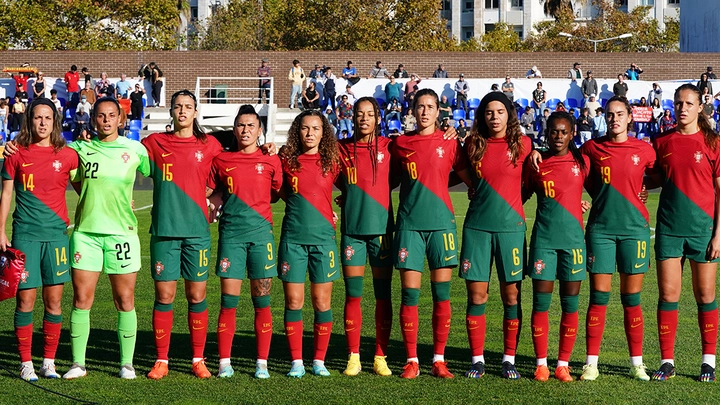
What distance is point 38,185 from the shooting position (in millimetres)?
6887

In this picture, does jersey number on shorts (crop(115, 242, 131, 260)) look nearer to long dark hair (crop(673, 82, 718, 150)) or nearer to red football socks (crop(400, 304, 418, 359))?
red football socks (crop(400, 304, 418, 359))

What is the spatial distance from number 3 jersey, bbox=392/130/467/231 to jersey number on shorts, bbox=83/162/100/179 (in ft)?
6.73

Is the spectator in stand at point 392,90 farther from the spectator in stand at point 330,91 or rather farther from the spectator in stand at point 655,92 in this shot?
the spectator in stand at point 655,92

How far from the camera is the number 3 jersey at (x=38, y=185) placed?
6883mm

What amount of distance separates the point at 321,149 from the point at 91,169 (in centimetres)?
155

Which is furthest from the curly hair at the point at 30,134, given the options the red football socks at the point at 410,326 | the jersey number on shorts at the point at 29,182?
the red football socks at the point at 410,326

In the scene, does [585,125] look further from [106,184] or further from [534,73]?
[106,184]

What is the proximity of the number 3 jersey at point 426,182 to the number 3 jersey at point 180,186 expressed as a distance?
135 centimetres

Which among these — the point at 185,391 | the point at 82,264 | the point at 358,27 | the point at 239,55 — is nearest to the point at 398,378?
the point at 185,391

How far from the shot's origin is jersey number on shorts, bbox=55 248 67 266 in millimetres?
6906

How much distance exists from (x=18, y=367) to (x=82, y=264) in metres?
1.10

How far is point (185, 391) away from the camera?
6703 millimetres

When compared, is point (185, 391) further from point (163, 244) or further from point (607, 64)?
point (607, 64)

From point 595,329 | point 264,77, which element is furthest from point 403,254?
point 264,77
